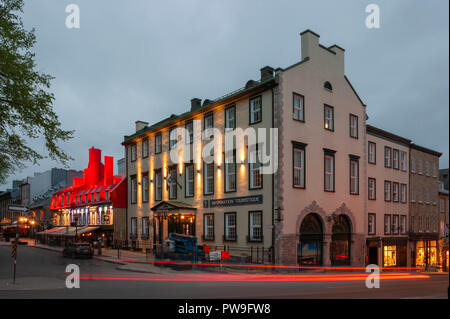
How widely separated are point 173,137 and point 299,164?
44.7ft

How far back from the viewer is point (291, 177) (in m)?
27.4

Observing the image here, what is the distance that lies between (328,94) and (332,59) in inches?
119

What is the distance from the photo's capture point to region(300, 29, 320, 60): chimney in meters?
29.6

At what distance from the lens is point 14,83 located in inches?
719

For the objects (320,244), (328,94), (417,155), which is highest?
(328,94)

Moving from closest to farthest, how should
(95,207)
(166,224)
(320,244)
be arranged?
(320,244), (166,224), (95,207)

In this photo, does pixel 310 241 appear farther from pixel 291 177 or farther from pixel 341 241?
pixel 291 177

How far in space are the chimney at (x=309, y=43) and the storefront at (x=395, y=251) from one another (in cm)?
1930

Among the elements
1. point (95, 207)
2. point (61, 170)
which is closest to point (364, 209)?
point (95, 207)

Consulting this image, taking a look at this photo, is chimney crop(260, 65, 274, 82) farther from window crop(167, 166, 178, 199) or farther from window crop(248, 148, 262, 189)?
window crop(167, 166, 178, 199)

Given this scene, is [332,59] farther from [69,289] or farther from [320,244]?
[69,289]

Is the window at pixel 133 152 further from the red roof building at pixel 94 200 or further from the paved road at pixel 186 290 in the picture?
the paved road at pixel 186 290

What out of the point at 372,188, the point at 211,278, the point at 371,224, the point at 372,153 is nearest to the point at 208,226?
the point at 211,278

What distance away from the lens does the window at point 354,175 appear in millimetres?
32781
